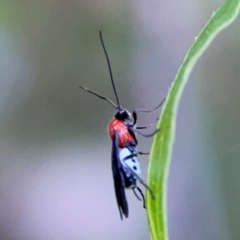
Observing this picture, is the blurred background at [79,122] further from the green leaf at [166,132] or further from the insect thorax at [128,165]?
the green leaf at [166,132]

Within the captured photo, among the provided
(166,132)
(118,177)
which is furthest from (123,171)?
(166,132)

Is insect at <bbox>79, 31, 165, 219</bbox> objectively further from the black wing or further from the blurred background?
the blurred background

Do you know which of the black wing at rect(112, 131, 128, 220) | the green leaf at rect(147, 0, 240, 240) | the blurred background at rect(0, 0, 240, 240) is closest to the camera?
the green leaf at rect(147, 0, 240, 240)

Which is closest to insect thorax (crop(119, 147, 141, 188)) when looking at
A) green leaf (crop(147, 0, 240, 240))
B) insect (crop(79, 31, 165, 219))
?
insect (crop(79, 31, 165, 219))

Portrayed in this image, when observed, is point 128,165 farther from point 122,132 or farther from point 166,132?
point 166,132

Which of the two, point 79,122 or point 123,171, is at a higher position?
point 79,122

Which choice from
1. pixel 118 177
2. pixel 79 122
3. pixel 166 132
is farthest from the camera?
pixel 79 122
